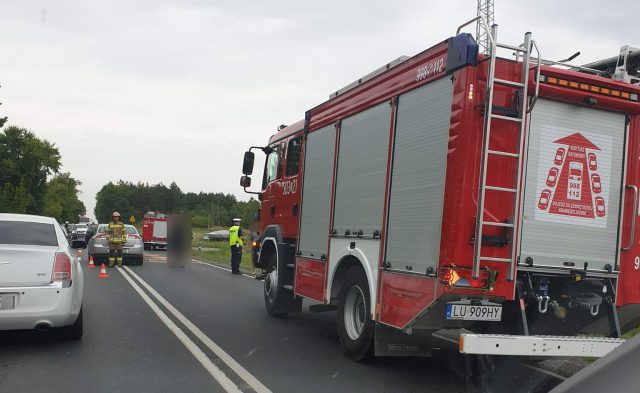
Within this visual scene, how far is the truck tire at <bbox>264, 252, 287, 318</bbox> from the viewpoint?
9.41 metres

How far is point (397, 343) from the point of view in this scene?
20.7ft

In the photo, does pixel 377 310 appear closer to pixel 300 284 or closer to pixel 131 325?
pixel 300 284

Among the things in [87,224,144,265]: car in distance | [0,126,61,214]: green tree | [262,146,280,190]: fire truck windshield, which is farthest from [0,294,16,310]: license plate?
[0,126,61,214]: green tree

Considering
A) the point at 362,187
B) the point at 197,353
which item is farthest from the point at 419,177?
the point at 197,353

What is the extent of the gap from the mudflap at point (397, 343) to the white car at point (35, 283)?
3.38 m

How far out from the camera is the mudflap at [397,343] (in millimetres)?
6254

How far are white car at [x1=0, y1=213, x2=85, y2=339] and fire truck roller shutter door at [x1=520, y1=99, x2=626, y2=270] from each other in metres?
4.77

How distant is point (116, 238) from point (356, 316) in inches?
584

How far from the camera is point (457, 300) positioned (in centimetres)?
514

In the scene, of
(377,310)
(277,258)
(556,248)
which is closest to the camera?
(556,248)

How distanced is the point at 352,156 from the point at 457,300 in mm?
2515

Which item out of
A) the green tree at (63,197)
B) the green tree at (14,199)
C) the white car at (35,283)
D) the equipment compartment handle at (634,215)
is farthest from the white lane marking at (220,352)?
the green tree at (63,197)

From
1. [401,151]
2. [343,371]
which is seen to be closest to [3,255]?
[343,371]

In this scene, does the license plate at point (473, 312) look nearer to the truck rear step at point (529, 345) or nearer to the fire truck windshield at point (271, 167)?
the truck rear step at point (529, 345)
